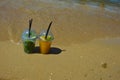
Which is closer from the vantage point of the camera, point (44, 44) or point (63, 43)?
point (44, 44)

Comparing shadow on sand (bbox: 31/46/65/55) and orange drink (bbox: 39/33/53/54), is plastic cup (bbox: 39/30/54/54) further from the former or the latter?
shadow on sand (bbox: 31/46/65/55)

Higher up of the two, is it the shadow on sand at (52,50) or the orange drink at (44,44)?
the orange drink at (44,44)

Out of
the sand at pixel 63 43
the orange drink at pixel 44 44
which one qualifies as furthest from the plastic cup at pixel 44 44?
the sand at pixel 63 43

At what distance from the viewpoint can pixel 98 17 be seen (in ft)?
36.5

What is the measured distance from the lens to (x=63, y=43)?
25.7ft

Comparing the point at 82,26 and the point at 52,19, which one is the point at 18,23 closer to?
the point at 52,19

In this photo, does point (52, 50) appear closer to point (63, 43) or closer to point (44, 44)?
point (44, 44)

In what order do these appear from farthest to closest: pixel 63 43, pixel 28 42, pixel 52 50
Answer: pixel 63 43 < pixel 52 50 < pixel 28 42

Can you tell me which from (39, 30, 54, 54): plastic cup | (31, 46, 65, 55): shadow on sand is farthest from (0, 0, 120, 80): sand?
(39, 30, 54, 54): plastic cup

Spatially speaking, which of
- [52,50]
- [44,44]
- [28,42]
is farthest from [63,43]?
[28,42]

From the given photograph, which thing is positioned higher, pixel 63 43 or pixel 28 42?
pixel 28 42

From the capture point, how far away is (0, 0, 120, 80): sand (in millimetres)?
5918

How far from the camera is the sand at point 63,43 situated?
592 cm

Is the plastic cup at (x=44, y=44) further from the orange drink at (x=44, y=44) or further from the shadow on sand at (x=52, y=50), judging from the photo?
the shadow on sand at (x=52, y=50)
